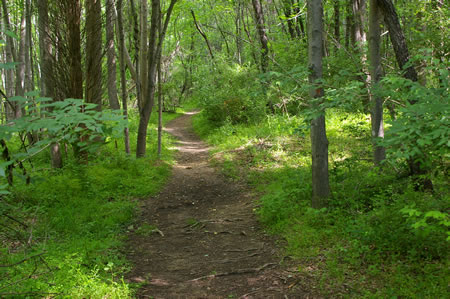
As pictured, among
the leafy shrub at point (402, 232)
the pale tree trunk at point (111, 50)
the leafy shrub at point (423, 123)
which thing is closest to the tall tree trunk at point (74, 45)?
the pale tree trunk at point (111, 50)

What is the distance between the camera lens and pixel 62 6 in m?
7.74

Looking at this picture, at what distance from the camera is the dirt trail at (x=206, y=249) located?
4012 mm

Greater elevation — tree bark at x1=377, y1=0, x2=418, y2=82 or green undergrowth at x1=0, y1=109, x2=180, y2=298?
tree bark at x1=377, y1=0, x2=418, y2=82

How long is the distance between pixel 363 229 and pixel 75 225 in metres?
4.49

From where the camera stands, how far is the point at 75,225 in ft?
18.5

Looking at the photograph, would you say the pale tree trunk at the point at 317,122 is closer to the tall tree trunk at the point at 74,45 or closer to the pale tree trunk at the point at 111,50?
the tall tree trunk at the point at 74,45

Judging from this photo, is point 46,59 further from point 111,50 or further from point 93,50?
point 111,50

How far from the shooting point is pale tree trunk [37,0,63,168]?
7.51 metres

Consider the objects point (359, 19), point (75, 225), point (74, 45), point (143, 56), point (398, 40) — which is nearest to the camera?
point (398, 40)

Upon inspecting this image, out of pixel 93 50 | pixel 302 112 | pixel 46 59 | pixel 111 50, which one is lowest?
pixel 302 112

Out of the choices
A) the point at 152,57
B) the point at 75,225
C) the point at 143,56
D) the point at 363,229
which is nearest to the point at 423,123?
the point at 363,229

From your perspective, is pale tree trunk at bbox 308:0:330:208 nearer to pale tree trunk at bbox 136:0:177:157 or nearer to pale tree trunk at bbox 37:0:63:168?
pale tree trunk at bbox 136:0:177:157

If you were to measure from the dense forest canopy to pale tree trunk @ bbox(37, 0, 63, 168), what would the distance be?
2 cm

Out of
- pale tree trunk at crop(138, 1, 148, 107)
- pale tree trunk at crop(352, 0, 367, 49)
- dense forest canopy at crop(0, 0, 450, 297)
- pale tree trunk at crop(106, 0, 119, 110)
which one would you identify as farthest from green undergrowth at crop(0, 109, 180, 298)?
pale tree trunk at crop(352, 0, 367, 49)
